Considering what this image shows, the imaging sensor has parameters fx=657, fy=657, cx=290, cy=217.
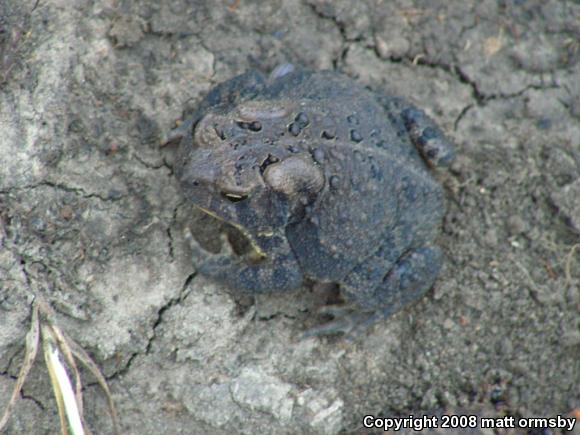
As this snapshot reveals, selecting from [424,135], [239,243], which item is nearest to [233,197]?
[239,243]

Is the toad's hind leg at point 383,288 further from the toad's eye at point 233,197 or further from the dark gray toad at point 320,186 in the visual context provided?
the toad's eye at point 233,197

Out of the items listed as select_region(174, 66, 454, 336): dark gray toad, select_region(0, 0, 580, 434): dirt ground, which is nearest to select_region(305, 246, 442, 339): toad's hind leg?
select_region(174, 66, 454, 336): dark gray toad

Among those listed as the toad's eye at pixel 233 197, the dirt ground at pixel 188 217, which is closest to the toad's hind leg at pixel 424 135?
the dirt ground at pixel 188 217

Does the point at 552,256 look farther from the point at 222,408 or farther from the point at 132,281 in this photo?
the point at 132,281

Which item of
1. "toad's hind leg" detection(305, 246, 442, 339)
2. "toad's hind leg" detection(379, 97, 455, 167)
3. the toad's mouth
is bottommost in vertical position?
"toad's hind leg" detection(305, 246, 442, 339)

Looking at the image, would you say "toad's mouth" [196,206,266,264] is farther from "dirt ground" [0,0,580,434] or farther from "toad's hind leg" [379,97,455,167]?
"toad's hind leg" [379,97,455,167]

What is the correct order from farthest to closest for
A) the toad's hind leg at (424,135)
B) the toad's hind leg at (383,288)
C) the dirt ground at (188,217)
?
the toad's hind leg at (424,135) → the toad's hind leg at (383,288) → the dirt ground at (188,217)

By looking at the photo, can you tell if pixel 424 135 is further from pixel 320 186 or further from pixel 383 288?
pixel 383 288
